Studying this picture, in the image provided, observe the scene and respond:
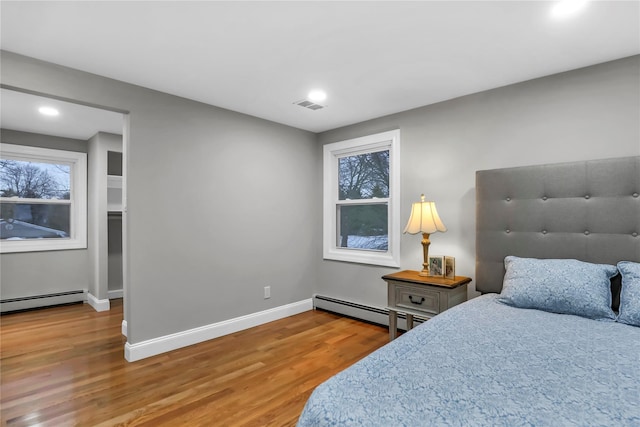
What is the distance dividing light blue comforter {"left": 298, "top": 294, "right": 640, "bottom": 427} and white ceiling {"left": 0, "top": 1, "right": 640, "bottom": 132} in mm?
1725

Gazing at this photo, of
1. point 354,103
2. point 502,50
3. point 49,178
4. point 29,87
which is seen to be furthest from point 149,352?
point 502,50

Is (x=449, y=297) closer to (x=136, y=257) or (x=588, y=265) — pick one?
(x=588, y=265)

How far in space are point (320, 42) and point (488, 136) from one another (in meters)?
1.73

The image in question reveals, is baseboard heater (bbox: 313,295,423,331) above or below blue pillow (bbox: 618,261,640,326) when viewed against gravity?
below

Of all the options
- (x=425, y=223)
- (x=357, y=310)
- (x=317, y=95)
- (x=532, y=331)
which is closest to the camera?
(x=532, y=331)

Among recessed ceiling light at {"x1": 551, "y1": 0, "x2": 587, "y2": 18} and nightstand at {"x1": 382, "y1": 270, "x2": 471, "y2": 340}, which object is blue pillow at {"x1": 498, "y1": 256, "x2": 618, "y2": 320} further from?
recessed ceiling light at {"x1": 551, "y1": 0, "x2": 587, "y2": 18}

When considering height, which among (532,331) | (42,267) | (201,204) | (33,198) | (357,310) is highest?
(33,198)

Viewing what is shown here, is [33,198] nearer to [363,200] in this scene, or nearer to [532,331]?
[363,200]

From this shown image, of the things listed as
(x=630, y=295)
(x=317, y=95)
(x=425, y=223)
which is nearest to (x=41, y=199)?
(x=317, y=95)

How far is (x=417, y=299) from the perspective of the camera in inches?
109

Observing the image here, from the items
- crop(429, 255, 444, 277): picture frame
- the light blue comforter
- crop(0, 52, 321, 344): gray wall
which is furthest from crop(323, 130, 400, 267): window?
the light blue comforter

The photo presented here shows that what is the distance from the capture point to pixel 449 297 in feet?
8.61

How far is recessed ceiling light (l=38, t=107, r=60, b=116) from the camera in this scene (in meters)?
3.44

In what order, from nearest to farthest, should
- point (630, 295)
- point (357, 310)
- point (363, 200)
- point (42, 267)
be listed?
1. point (630, 295)
2. point (357, 310)
3. point (363, 200)
4. point (42, 267)
